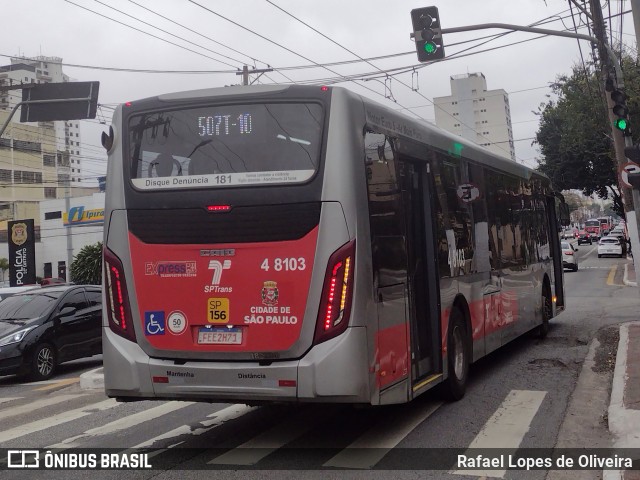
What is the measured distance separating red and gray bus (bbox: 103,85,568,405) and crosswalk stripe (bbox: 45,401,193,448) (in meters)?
1.29

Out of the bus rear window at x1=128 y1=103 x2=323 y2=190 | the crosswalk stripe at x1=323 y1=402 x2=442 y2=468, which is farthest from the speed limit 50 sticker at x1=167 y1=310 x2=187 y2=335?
the crosswalk stripe at x1=323 y1=402 x2=442 y2=468

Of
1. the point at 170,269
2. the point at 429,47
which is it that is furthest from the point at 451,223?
the point at 429,47


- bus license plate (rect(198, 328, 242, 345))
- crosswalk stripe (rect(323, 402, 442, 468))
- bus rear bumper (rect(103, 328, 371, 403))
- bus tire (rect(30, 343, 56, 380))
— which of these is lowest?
crosswalk stripe (rect(323, 402, 442, 468))

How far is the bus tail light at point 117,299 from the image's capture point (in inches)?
248

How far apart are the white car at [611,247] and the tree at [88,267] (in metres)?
35.3

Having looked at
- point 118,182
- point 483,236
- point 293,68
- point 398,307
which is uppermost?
point 293,68

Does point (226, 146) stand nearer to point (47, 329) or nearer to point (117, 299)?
point (117, 299)

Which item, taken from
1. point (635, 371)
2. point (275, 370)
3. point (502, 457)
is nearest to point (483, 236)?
point (635, 371)

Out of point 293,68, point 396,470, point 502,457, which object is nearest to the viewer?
point 396,470

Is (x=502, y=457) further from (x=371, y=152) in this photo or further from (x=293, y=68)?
(x=293, y=68)

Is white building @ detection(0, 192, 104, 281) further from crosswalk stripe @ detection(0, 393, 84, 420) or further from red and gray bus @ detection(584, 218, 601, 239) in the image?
red and gray bus @ detection(584, 218, 601, 239)

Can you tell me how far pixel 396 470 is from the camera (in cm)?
565

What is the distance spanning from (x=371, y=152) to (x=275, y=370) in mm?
2063

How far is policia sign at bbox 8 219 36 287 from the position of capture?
2842cm
